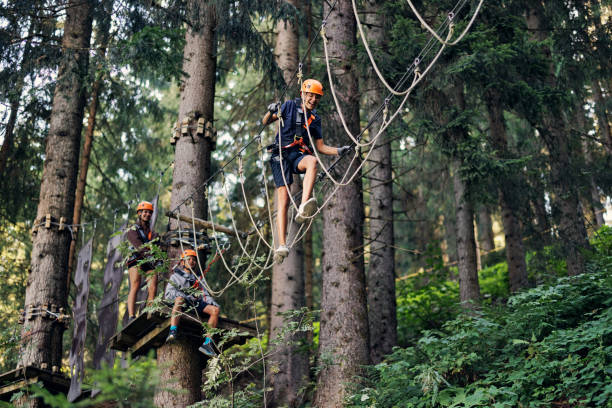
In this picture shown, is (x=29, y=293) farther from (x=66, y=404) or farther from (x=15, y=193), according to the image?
(x=66, y=404)

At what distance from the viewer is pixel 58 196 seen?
31.3 feet

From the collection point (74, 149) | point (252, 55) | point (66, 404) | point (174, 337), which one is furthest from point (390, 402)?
point (74, 149)

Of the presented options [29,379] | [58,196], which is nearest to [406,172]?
[58,196]

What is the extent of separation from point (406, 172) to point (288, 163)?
2.82 meters

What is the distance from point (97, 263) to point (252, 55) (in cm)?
989

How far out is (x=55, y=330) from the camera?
8.95 metres

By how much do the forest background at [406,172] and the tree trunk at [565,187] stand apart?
0.12ft

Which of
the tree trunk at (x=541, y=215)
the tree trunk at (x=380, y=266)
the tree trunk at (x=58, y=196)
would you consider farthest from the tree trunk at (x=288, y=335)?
the tree trunk at (x=541, y=215)

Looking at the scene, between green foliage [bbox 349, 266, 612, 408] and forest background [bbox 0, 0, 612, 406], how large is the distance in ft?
0.07

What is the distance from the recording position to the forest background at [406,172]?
20.6ft

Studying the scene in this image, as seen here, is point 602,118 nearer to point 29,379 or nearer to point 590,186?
point 590,186

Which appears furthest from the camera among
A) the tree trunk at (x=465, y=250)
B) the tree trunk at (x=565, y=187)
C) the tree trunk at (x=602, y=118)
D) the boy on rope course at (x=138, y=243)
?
the tree trunk at (x=602, y=118)

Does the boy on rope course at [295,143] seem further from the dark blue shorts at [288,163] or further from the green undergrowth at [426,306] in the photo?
the green undergrowth at [426,306]

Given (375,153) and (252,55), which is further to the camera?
(375,153)
